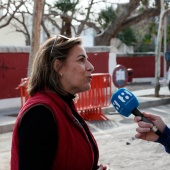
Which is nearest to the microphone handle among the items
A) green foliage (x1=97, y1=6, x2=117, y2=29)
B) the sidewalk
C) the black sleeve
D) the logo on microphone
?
the logo on microphone

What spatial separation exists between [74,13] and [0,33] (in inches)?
1117

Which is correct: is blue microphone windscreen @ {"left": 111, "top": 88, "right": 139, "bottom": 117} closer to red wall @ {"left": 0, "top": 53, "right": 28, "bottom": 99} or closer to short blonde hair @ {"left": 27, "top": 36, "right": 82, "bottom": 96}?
short blonde hair @ {"left": 27, "top": 36, "right": 82, "bottom": 96}

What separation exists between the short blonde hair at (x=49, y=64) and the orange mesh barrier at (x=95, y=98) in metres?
9.57

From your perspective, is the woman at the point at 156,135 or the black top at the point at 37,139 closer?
the black top at the point at 37,139

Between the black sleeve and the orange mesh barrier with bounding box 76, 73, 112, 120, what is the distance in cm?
980

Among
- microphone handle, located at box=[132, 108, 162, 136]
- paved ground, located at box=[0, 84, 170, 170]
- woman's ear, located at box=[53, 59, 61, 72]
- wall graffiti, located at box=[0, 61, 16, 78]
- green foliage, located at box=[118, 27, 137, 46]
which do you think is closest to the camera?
woman's ear, located at box=[53, 59, 61, 72]

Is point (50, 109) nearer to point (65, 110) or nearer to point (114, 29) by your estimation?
point (65, 110)

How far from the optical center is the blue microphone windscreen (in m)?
2.80

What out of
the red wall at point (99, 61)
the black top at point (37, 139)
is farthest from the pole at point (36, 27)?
the black top at point (37, 139)

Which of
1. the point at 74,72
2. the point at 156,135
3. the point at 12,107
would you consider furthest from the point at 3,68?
the point at 74,72

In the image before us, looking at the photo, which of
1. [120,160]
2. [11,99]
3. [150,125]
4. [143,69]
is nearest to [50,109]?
[150,125]

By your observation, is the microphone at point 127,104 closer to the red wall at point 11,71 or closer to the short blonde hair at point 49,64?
the short blonde hair at point 49,64

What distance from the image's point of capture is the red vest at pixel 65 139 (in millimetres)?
2309

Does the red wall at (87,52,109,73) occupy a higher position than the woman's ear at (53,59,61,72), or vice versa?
the woman's ear at (53,59,61,72)
